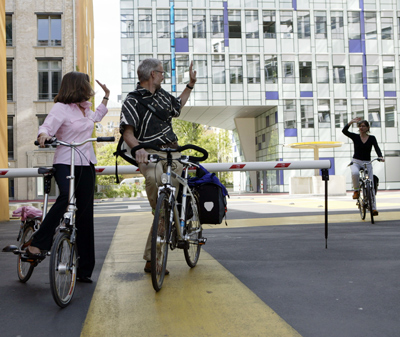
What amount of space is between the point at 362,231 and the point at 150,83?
494cm

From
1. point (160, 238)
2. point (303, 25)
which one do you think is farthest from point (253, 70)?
point (160, 238)

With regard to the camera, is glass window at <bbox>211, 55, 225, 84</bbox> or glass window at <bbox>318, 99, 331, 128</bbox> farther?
glass window at <bbox>318, 99, 331, 128</bbox>

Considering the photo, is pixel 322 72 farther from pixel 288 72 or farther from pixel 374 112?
pixel 374 112

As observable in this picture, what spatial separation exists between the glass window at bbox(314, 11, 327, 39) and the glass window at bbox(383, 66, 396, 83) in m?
5.87

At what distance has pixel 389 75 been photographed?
1656 inches

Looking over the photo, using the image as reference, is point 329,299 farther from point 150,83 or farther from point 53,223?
point 150,83

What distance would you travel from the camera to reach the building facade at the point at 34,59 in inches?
1465

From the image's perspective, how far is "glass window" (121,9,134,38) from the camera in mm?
41000

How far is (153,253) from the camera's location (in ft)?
11.6

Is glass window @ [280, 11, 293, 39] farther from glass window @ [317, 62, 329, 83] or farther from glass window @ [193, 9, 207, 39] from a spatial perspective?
glass window @ [193, 9, 207, 39]

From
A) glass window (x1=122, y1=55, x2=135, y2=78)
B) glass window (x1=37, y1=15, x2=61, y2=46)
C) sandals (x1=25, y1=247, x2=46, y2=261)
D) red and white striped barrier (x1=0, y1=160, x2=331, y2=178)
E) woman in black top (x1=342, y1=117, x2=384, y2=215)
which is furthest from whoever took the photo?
glass window (x1=122, y1=55, x2=135, y2=78)

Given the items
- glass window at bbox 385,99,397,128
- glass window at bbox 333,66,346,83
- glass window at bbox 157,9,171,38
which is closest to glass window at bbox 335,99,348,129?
glass window at bbox 333,66,346,83

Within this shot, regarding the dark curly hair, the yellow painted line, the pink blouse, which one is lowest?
the yellow painted line

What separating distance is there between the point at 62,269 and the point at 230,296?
4.06ft
